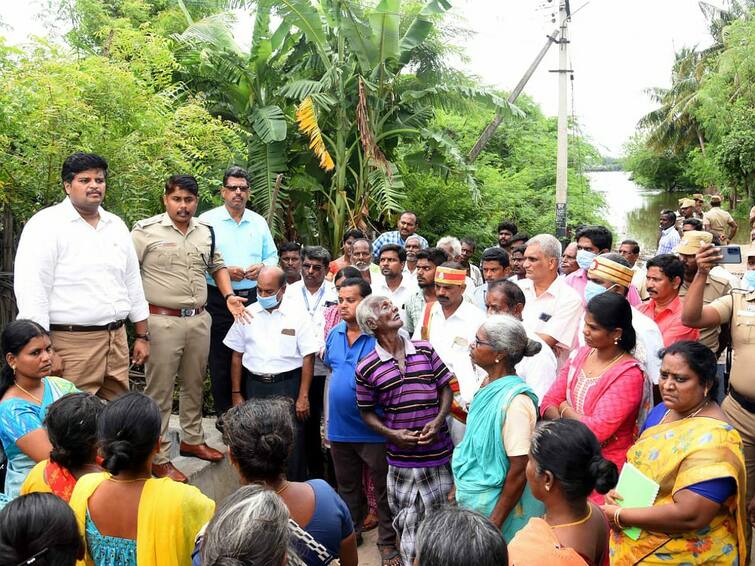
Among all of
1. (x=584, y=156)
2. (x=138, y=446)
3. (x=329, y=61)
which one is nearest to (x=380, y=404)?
(x=138, y=446)

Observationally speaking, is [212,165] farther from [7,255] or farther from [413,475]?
[413,475]

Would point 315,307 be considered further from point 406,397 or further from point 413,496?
point 413,496

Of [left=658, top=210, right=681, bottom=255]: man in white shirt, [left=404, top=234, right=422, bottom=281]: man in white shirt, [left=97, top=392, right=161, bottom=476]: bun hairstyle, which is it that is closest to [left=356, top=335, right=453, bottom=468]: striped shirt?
[left=97, top=392, right=161, bottom=476]: bun hairstyle

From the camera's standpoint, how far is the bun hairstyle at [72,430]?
2785mm

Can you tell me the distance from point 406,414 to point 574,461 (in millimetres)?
1659

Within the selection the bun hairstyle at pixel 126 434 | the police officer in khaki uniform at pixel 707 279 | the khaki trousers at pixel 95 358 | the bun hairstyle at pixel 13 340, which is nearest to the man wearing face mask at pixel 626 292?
the police officer in khaki uniform at pixel 707 279

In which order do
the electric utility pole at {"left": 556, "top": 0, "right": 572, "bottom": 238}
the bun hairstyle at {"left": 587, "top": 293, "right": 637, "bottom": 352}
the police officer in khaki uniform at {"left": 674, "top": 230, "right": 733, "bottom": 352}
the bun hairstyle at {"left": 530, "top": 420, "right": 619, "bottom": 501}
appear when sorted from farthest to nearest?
the electric utility pole at {"left": 556, "top": 0, "right": 572, "bottom": 238}, the police officer in khaki uniform at {"left": 674, "top": 230, "right": 733, "bottom": 352}, the bun hairstyle at {"left": 587, "top": 293, "right": 637, "bottom": 352}, the bun hairstyle at {"left": 530, "top": 420, "right": 619, "bottom": 501}

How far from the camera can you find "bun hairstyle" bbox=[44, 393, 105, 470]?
2.79 metres

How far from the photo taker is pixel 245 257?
564 cm

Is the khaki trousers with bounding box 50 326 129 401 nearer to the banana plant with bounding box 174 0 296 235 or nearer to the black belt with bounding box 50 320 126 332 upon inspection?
the black belt with bounding box 50 320 126 332

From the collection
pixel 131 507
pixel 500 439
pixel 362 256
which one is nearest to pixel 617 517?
pixel 500 439

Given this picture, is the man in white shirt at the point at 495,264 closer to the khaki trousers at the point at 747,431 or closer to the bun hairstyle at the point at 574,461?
the khaki trousers at the point at 747,431

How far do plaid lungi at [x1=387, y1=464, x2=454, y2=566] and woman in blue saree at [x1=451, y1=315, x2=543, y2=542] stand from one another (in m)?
0.64

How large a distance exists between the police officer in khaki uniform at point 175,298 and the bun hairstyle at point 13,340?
4.30 ft
